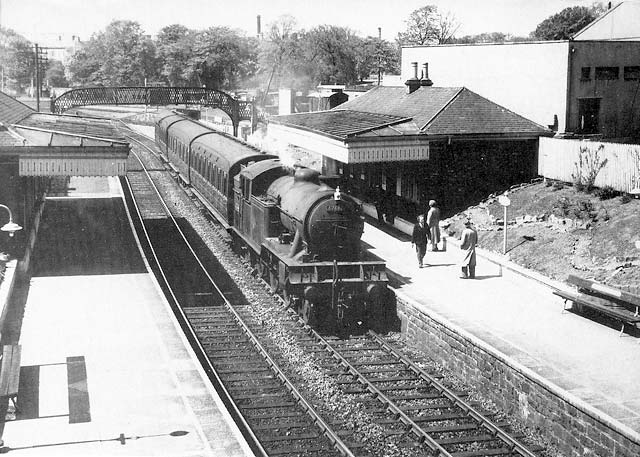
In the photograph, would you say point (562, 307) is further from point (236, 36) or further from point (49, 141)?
point (236, 36)

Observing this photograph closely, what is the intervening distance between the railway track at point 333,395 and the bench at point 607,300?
325cm

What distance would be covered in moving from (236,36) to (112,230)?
65781 mm

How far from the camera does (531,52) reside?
25.1 metres

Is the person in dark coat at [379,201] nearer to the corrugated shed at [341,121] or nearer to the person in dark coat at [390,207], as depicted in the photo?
the person in dark coat at [390,207]

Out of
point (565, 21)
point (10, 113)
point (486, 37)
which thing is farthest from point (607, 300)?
point (486, 37)

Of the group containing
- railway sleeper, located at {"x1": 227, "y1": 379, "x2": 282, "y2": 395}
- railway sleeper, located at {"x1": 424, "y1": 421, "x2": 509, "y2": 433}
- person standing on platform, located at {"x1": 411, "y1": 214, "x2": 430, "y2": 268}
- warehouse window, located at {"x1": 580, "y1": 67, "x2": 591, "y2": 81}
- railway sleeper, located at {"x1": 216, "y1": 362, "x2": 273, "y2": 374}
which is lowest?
railway sleeper, located at {"x1": 424, "y1": 421, "x2": 509, "y2": 433}

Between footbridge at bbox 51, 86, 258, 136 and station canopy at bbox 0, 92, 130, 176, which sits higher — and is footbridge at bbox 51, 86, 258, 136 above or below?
above

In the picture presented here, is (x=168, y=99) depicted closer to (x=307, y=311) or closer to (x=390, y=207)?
(x=390, y=207)

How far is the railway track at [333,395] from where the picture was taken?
11.1 meters

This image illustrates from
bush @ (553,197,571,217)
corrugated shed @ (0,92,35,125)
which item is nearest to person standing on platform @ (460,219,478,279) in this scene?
bush @ (553,197,571,217)

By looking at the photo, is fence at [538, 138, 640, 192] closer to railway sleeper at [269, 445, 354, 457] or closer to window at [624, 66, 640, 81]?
window at [624, 66, 640, 81]

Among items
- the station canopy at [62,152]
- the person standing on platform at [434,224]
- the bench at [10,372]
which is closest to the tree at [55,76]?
the station canopy at [62,152]

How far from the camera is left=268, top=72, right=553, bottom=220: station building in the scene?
22984 mm

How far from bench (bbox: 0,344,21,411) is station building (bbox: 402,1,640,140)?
60.5ft
